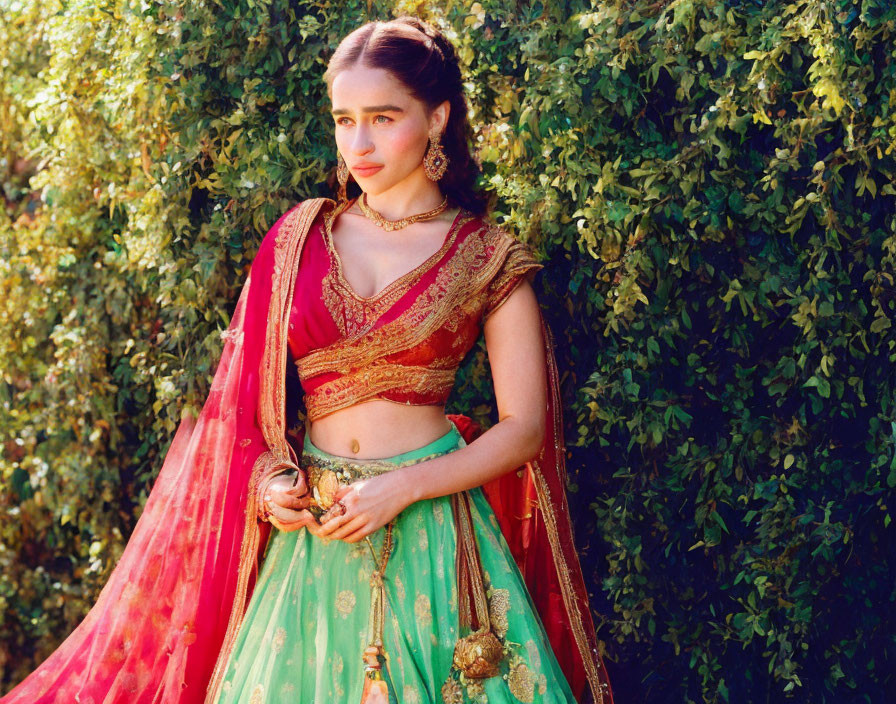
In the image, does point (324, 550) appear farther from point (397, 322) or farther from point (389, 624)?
point (397, 322)

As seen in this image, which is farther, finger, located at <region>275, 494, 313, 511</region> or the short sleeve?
the short sleeve

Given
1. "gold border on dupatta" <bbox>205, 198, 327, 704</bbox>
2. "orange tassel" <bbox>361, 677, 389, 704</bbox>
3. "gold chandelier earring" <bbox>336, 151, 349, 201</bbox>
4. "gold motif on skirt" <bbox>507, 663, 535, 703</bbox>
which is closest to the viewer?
"orange tassel" <bbox>361, 677, 389, 704</bbox>

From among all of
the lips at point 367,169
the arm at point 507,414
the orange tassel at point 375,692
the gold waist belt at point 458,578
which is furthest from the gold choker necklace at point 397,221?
the orange tassel at point 375,692

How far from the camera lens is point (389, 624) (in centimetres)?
218

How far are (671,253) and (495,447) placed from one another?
23.0 inches

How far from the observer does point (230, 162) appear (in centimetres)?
307

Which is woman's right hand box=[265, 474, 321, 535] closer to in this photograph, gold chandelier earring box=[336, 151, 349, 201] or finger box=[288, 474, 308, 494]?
finger box=[288, 474, 308, 494]

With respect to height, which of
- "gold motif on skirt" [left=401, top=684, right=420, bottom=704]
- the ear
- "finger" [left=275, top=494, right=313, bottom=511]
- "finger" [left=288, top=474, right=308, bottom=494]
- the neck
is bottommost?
"gold motif on skirt" [left=401, top=684, right=420, bottom=704]

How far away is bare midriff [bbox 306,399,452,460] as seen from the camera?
7.58 ft

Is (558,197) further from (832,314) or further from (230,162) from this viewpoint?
(230,162)

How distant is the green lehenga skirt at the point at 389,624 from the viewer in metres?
2.15

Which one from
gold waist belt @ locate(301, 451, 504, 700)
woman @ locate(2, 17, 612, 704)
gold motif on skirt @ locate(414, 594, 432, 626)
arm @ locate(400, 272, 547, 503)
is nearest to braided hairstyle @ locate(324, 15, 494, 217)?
woman @ locate(2, 17, 612, 704)

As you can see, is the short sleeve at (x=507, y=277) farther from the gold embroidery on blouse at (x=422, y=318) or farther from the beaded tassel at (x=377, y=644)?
the beaded tassel at (x=377, y=644)

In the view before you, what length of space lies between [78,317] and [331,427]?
5.30 feet
